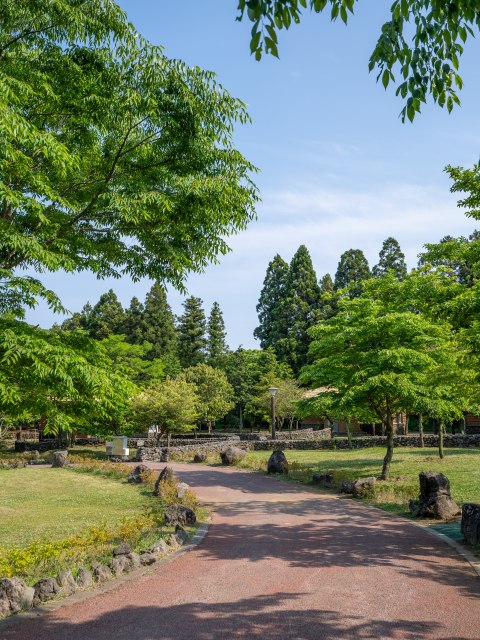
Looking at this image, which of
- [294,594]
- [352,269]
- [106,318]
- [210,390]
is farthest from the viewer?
[106,318]

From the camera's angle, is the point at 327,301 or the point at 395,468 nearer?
the point at 395,468

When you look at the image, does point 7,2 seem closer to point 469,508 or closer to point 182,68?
point 182,68

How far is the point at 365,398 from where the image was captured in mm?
16938

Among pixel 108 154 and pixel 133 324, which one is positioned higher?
pixel 133 324

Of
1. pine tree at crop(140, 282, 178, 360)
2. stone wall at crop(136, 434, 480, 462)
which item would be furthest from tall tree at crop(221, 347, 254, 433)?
stone wall at crop(136, 434, 480, 462)

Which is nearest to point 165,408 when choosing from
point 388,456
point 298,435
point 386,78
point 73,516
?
point 298,435

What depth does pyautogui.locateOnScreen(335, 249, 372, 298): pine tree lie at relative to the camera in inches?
2219

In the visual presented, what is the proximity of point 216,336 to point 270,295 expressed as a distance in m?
11.2

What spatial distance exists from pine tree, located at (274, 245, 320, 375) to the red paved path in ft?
140

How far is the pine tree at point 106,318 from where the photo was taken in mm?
64019

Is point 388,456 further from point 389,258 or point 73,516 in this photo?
point 389,258

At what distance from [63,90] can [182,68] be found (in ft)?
7.36

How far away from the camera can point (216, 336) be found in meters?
58.9

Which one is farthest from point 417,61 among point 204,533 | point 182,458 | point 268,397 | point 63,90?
point 268,397
